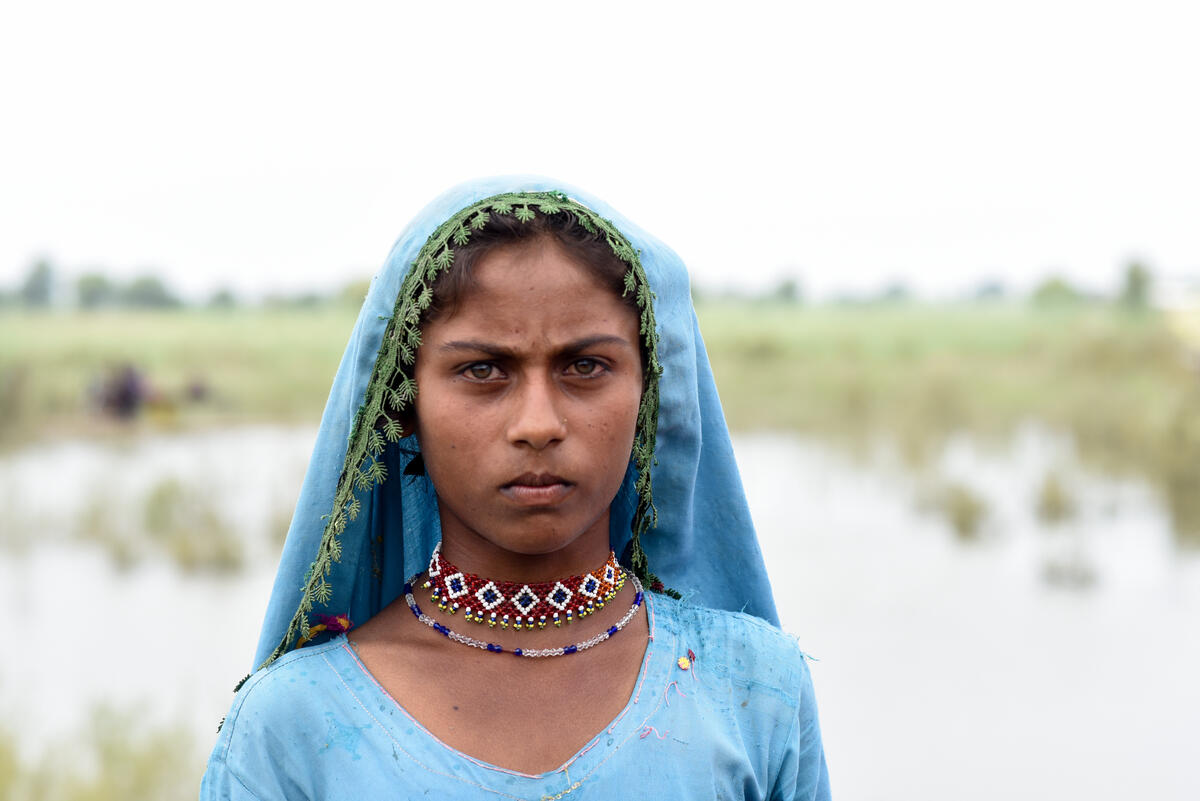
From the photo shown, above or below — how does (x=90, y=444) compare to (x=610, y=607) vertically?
below

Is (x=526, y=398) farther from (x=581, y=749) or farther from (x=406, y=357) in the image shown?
(x=581, y=749)

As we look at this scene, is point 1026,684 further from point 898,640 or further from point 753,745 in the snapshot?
point 753,745

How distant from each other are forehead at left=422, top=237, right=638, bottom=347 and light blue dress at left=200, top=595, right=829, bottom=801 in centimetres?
46

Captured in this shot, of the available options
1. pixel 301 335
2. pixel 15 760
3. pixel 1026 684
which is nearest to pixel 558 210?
pixel 15 760

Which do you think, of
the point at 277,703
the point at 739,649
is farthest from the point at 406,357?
the point at 739,649

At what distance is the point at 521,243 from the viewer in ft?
4.96

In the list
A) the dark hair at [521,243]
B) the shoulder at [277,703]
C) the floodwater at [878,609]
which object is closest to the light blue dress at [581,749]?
Answer: the shoulder at [277,703]

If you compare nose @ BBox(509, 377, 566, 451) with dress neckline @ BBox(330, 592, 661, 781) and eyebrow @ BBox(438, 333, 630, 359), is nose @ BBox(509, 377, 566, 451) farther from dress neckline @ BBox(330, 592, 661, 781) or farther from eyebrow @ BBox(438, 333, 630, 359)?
dress neckline @ BBox(330, 592, 661, 781)

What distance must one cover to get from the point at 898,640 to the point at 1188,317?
13.8m

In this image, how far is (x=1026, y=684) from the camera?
7117mm

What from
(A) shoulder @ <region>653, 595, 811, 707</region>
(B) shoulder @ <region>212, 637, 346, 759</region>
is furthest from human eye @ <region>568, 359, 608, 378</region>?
(B) shoulder @ <region>212, 637, 346, 759</region>

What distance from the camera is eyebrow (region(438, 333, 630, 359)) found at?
1.48 m

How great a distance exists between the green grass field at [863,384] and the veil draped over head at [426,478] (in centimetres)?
916

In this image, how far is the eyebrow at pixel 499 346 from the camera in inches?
58.2
